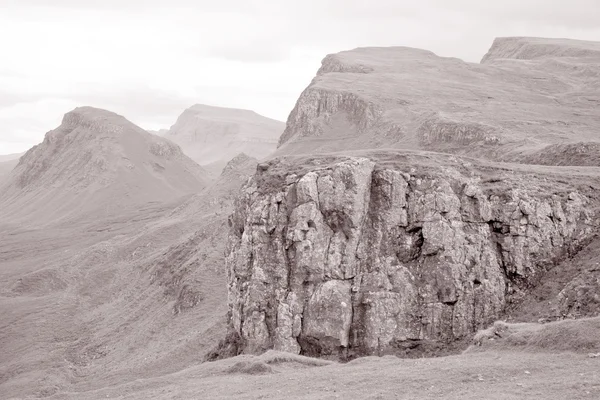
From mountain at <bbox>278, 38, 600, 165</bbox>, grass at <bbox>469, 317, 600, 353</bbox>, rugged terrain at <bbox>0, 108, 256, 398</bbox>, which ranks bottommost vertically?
rugged terrain at <bbox>0, 108, 256, 398</bbox>

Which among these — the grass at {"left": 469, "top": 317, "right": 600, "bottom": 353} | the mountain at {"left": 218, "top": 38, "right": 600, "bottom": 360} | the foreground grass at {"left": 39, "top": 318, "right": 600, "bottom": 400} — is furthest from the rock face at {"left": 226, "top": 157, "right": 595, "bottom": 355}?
the grass at {"left": 469, "top": 317, "right": 600, "bottom": 353}

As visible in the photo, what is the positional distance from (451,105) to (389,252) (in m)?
73.6

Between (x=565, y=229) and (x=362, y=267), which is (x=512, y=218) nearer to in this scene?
(x=565, y=229)

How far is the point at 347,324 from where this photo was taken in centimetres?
5244

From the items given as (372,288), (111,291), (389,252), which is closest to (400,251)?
(389,252)

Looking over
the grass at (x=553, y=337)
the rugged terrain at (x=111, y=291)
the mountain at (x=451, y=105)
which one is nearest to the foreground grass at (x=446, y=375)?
the grass at (x=553, y=337)

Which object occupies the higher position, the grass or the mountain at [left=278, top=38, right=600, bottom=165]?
the mountain at [left=278, top=38, right=600, bottom=165]

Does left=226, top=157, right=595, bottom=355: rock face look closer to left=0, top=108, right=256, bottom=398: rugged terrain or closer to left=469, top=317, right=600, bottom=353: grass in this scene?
left=469, top=317, right=600, bottom=353: grass

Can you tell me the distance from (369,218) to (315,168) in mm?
7350

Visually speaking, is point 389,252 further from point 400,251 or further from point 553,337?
point 553,337

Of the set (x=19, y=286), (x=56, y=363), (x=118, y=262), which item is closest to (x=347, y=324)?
(x=56, y=363)

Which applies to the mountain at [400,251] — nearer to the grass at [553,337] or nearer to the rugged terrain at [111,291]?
the grass at [553,337]

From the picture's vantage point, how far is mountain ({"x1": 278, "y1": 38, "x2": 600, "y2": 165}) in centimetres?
9750

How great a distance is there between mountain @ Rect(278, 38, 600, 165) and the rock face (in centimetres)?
2313
